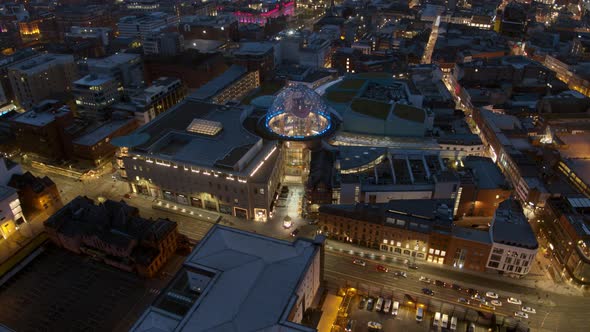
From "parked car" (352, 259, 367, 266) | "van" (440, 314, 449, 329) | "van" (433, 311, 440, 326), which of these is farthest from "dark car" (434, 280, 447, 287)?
"parked car" (352, 259, 367, 266)

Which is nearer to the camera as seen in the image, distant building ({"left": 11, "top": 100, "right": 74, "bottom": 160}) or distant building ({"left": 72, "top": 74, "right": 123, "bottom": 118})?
distant building ({"left": 11, "top": 100, "right": 74, "bottom": 160})

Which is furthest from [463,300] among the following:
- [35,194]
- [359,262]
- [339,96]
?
[35,194]

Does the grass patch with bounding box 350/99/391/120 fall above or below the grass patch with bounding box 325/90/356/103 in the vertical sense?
above

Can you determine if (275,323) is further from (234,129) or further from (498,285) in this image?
(234,129)

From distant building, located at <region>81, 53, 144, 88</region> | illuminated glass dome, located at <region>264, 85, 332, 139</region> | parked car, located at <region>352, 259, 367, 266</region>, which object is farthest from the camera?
distant building, located at <region>81, 53, 144, 88</region>

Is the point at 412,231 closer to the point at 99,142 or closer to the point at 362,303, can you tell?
the point at 362,303

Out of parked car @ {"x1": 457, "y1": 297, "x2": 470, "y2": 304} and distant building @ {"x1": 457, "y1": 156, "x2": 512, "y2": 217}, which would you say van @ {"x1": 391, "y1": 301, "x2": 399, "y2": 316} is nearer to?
parked car @ {"x1": 457, "y1": 297, "x2": 470, "y2": 304}
